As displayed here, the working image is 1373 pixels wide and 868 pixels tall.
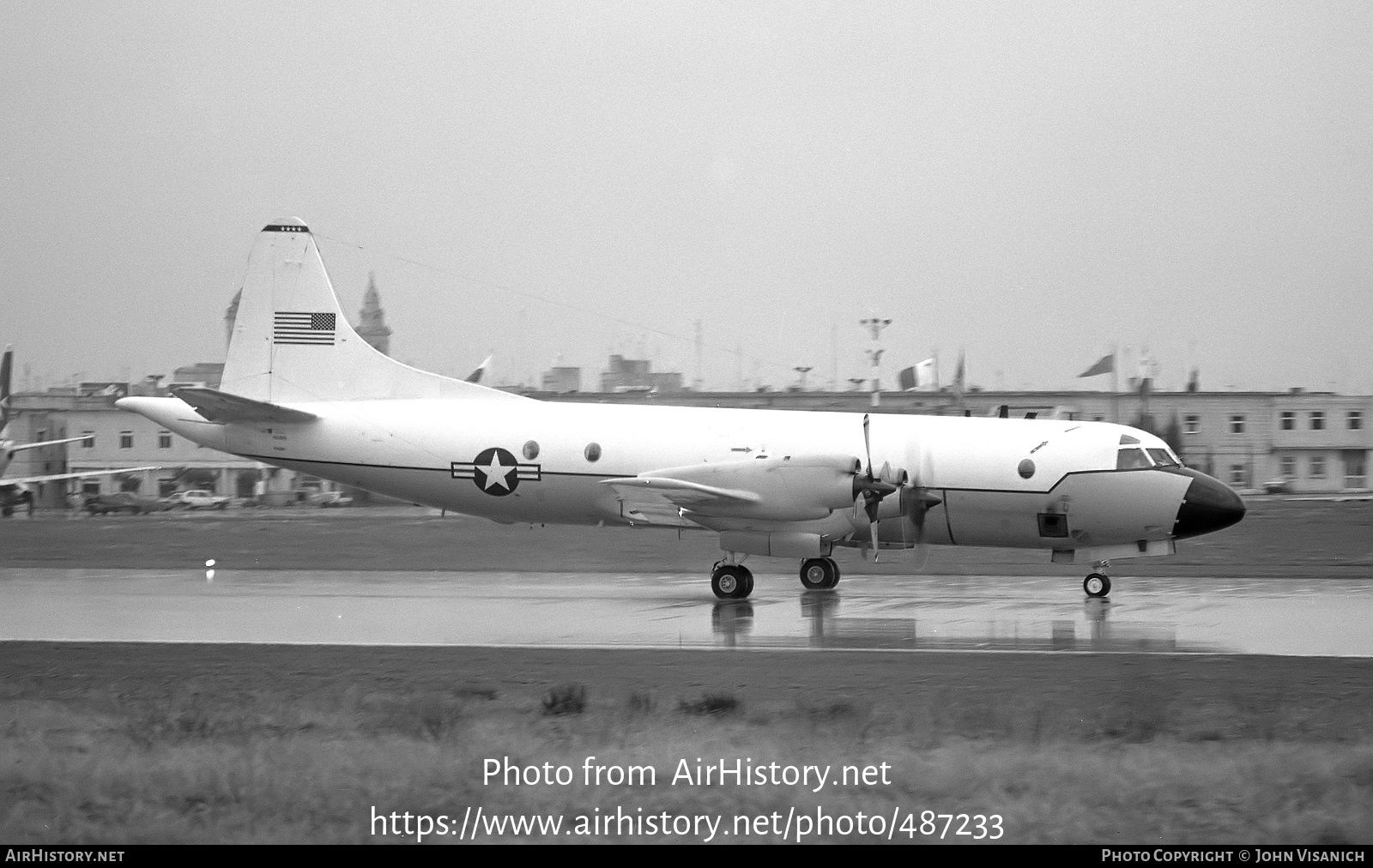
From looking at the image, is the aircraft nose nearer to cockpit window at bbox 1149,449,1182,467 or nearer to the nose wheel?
cockpit window at bbox 1149,449,1182,467

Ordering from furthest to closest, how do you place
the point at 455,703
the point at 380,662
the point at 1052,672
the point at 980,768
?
1. the point at 380,662
2. the point at 1052,672
3. the point at 455,703
4. the point at 980,768

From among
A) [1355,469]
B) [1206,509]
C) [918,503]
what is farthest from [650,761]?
[1355,469]

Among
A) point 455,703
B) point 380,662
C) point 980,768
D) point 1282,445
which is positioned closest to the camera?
point 980,768

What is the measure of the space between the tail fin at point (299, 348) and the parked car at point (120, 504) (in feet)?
121

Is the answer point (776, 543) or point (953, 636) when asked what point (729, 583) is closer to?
point (776, 543)

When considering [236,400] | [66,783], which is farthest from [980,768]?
[236,400]

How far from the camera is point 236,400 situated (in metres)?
23.6

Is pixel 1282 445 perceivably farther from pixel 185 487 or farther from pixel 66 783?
pixel 66 783

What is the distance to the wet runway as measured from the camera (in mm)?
17734

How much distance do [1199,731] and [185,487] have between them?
74.1 metres

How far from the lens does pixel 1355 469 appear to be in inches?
3031

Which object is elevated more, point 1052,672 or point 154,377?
point 154,377

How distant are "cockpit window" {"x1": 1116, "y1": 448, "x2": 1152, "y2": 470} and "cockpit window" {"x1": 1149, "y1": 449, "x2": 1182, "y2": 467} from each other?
175 mm

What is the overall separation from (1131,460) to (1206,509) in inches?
59.3
